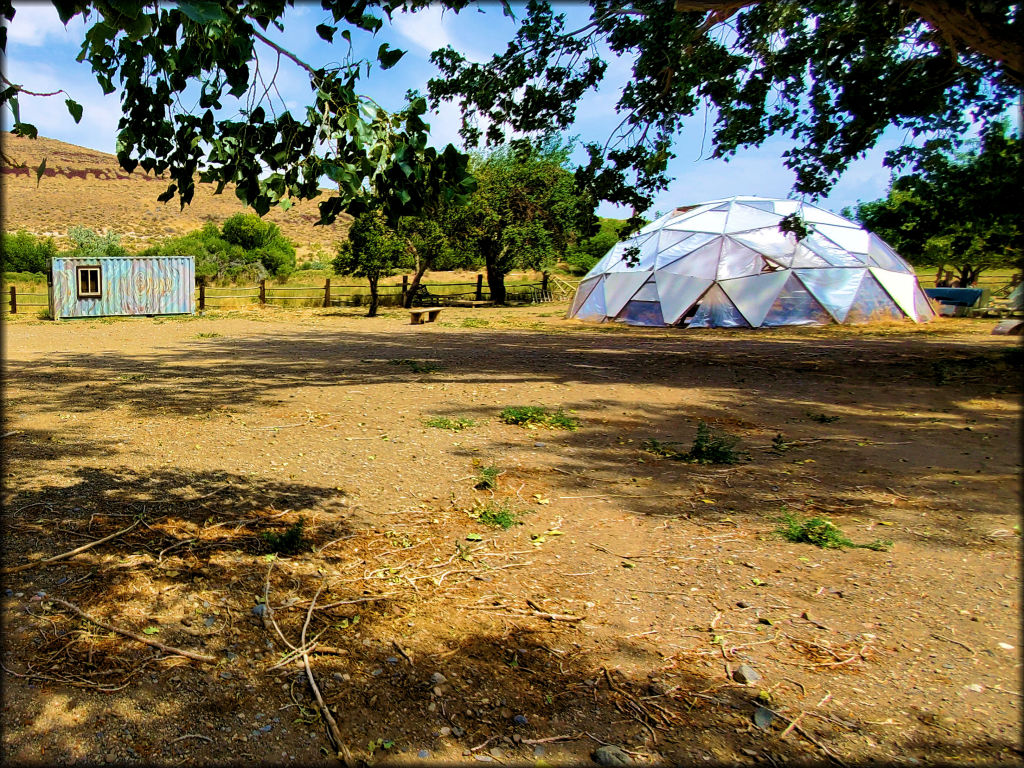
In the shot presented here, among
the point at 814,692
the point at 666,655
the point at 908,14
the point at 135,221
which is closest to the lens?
the point at 814,692

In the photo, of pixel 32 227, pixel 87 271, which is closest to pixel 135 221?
pixel 32 227

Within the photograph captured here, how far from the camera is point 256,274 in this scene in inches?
1374

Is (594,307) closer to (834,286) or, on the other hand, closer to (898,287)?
(834,286)

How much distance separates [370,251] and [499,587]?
2215 cm

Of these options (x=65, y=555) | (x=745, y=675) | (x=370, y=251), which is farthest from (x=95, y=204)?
(x=745, y=675)

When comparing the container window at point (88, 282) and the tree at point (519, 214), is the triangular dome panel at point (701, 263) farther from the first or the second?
the container window at point (88, 282)

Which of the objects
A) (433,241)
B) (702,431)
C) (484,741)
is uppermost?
(433,241)

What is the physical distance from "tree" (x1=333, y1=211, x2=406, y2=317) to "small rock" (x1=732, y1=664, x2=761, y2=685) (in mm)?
22567

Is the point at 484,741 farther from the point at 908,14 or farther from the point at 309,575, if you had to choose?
the point at 908,14

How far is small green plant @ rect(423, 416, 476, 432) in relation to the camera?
6.56 metres

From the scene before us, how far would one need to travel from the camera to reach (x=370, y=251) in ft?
79.4

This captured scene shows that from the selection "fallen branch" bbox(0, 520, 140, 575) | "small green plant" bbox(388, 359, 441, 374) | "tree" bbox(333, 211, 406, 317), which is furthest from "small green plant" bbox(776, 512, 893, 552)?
"tree" bbox(333, 211, 406, 317)

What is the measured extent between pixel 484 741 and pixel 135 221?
169ft

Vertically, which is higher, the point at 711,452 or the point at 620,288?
the point at 620,288
